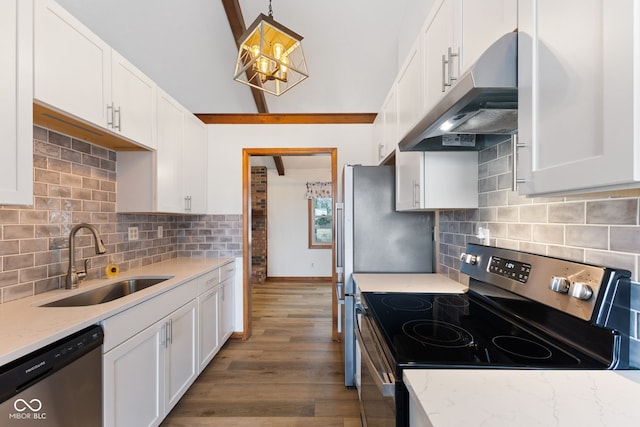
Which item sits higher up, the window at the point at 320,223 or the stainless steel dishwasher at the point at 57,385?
the window at the point at 320,223

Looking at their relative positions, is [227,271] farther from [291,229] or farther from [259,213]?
[291,229]

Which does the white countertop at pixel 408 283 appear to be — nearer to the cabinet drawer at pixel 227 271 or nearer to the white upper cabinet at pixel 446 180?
the white upper cabinet at pixel 446 180

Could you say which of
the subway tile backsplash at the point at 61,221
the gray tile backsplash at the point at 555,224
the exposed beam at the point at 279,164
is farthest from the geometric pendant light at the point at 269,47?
the exposed beam at the point at 279,164

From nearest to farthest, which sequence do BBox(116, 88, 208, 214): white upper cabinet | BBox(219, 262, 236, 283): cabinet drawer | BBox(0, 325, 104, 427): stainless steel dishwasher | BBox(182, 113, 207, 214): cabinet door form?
BBox(0, 325, 104, 427): stainless steel dishwasher
BBox(116, 88, 208, 214): white upper cabinet
BBox(182, 113, 207, 214): cabinet door
BBox(219, 262, 236, 283): cabinet drawer

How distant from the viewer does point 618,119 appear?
54 cm

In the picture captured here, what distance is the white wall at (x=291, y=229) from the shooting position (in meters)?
5.86

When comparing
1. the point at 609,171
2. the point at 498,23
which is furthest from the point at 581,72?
the point at 498,23

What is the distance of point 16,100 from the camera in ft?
3.78

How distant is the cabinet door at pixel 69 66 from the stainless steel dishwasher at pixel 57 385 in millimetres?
1016

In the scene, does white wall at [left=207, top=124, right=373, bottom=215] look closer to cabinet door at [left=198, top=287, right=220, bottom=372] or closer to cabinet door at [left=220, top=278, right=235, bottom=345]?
cabinet door at [left=220, top=278, right=235, bottom=345]

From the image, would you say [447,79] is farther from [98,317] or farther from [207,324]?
[207,324]

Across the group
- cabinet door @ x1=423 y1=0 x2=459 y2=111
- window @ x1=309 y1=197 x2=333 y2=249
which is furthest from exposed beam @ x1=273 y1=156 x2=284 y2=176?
cabinet door @ x1=423 y1=0 x2=459 y2=111

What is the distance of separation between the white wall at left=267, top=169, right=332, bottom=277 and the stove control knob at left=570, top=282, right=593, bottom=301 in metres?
5.01

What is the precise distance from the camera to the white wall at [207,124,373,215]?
10.5ft
